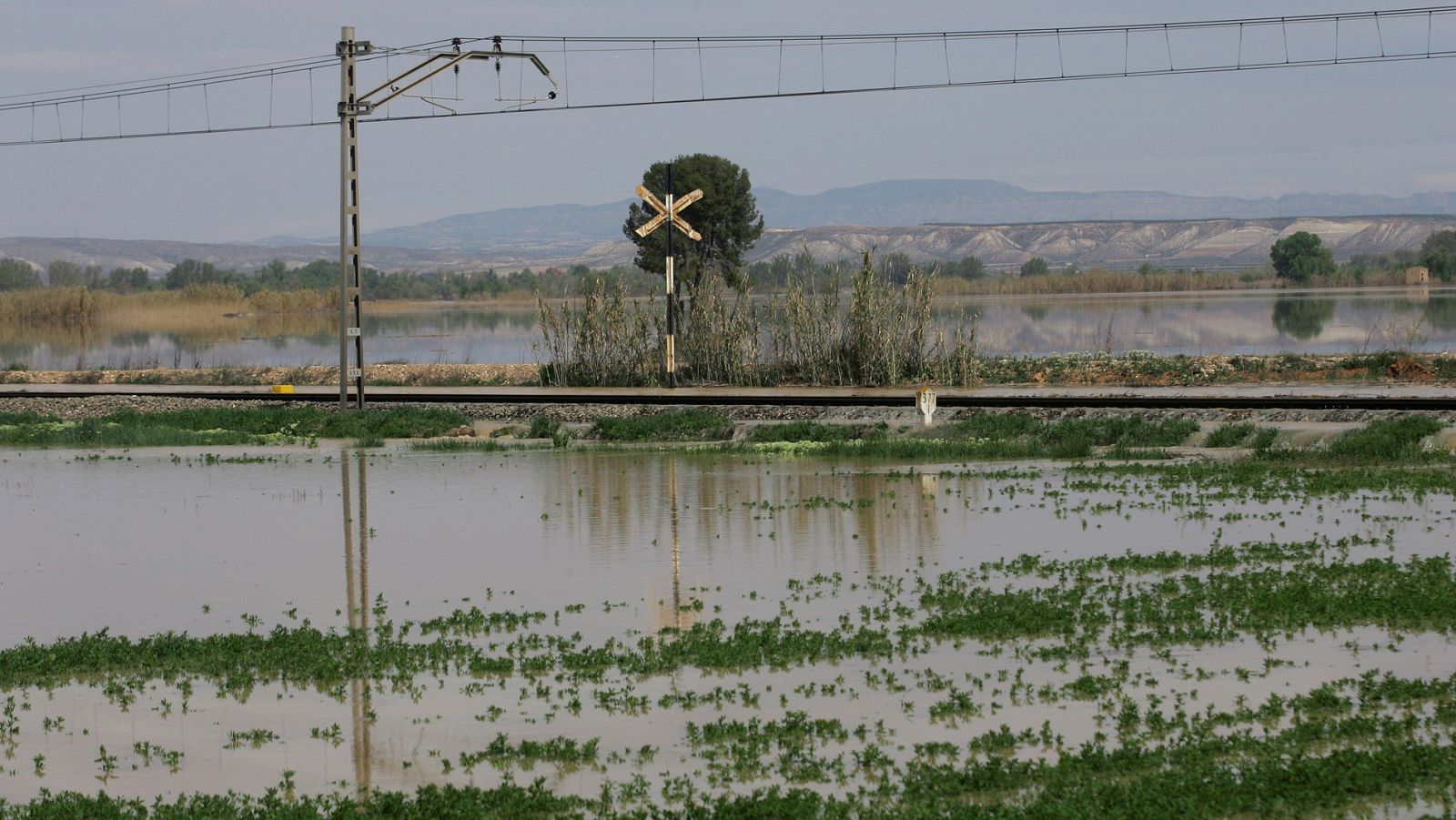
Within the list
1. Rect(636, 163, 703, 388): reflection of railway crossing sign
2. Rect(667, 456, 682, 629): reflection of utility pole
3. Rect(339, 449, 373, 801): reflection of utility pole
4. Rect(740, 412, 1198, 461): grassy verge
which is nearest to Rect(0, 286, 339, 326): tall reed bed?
Rect(636, 163, 703, 388): reflection of railway crossing sign

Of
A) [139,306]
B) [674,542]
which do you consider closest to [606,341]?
[674,542]

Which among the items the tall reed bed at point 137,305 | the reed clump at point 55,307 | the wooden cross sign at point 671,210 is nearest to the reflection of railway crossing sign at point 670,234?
the wooden cross sign at point 671,210

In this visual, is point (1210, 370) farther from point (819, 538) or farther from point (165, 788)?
point (165, 788)

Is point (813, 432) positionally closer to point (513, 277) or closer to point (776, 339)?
point (776, 339)

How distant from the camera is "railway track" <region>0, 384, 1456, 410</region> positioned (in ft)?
90.6

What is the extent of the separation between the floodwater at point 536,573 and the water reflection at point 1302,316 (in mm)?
36196

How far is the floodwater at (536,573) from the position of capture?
33.2 feet

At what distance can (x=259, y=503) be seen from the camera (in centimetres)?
2206

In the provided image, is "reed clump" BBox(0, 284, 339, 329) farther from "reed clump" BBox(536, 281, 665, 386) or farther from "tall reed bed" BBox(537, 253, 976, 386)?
"tall reed bed" BBox(537, 253, 976, 386)

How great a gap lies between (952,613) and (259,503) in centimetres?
1169

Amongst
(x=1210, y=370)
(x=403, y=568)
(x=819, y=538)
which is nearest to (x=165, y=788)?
(x=403, y=568)

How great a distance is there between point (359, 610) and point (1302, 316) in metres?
59.7

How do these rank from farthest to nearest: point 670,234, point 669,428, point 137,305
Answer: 1. point 137,305
2. point 670,234
3. point 669,428

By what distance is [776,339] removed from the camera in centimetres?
3703
